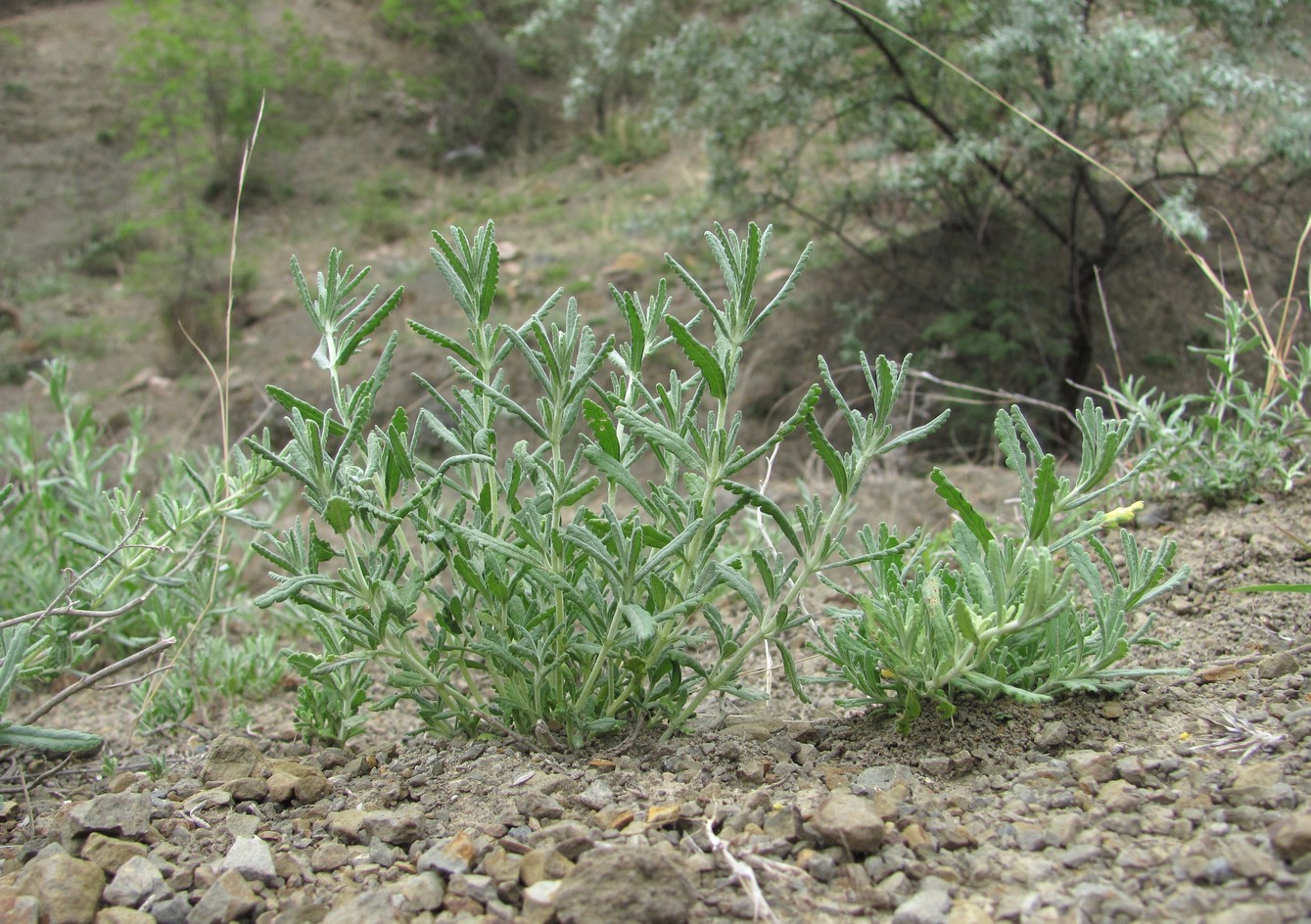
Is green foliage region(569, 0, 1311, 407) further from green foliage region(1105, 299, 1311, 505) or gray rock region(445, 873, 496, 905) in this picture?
gray rock region(445, 873, 496, 905)

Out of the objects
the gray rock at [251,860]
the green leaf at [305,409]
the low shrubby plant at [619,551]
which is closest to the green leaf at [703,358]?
the low shrubby plant at [619,551]

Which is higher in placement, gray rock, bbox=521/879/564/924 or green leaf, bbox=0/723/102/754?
gray rock, bbox=521/879/564/924

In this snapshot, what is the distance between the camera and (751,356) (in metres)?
7.64

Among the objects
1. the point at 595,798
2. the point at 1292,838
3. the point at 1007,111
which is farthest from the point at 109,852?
the point at 1007,111

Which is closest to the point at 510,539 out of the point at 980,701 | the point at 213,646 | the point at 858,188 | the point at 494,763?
the point at 494,763

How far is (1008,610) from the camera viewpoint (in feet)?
4.92

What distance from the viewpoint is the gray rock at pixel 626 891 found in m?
1.18

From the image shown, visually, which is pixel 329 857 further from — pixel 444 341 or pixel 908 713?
pixel 908 713

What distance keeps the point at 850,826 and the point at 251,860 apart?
33.2 inches

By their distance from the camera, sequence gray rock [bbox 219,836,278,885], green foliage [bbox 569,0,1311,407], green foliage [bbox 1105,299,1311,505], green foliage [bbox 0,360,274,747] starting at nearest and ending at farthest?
gray rock [bbox 219,836,278,885], green foliage [bbox 0,360,274,747], green foliage [bbox 1105,299,1311,505], green foliage [bbox 569,0,1311,407]

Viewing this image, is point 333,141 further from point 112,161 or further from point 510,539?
point 510,539

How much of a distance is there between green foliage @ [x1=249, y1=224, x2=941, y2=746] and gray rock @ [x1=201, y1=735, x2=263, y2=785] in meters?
0.20

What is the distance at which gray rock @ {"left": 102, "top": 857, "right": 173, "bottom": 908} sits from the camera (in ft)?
4.42

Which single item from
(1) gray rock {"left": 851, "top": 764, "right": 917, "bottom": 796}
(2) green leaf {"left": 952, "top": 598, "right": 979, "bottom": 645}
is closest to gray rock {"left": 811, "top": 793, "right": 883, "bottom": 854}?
(1) gray rock {"left": 851, "top": 764, "right": 917, "bottom": 796}
